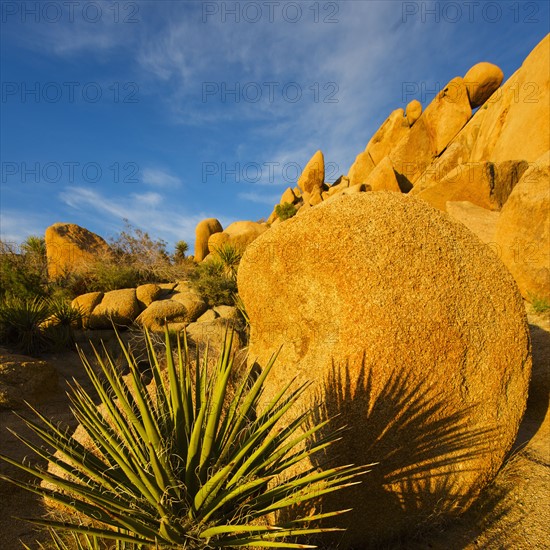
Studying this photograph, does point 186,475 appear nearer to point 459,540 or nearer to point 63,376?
point 459,540

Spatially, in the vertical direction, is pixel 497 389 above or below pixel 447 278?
below

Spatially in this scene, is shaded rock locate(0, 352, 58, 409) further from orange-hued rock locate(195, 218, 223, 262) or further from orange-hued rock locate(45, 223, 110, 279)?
orange-hued rock locate(195, 218, 223, 262)

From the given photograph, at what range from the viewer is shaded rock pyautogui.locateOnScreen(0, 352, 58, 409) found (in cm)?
544

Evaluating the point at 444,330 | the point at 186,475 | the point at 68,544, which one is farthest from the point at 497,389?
the point at 68,544

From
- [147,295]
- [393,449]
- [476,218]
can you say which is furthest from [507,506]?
[147,295]

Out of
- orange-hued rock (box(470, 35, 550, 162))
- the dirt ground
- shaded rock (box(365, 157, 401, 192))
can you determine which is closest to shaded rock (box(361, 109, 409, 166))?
shaded rock (box(365, 157, 401, 192))

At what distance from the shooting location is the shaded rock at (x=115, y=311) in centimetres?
1071

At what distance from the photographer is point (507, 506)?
9.91 feet

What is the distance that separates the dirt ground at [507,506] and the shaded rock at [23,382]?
2.99 ft

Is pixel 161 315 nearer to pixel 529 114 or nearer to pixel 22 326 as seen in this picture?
pixel 22 326

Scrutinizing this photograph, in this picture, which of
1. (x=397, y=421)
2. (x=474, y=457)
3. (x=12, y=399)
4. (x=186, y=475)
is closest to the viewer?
(x=186, y=475)

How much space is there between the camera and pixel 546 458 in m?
3.72

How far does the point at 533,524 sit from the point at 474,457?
0.63 m

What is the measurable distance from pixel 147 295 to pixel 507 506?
1084 cm
